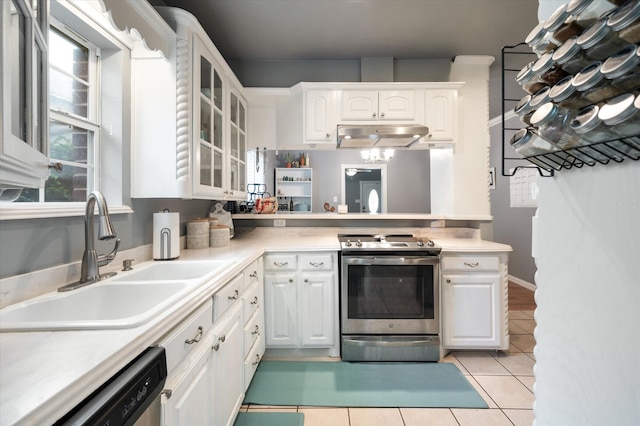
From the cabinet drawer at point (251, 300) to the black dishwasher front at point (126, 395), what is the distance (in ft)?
3.26

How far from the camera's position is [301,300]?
2398 millimetres

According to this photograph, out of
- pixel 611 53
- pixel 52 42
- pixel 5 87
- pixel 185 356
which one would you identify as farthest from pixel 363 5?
pixel 185 356

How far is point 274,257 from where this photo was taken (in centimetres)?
240

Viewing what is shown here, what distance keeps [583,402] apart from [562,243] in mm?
348

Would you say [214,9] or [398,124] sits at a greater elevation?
[214,9]

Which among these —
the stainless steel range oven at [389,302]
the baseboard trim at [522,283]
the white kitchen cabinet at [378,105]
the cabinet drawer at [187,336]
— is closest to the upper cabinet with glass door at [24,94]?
the cabinet drawer at [187,336]

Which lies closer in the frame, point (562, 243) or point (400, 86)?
point (562, 243)

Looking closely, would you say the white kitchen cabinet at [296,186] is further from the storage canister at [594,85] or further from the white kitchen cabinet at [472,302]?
the storage canister at [594,85]

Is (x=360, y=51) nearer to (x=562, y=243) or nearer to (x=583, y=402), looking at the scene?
(x=562, y=243)

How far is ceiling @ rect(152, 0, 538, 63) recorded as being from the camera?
2236 mm

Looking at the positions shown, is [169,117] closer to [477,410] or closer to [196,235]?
[196,235]

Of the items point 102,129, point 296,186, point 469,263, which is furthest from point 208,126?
point 296,186

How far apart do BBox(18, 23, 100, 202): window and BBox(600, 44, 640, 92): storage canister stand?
1818 millimetres

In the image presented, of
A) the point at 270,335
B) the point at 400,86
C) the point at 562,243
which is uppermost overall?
the point at 400,86
